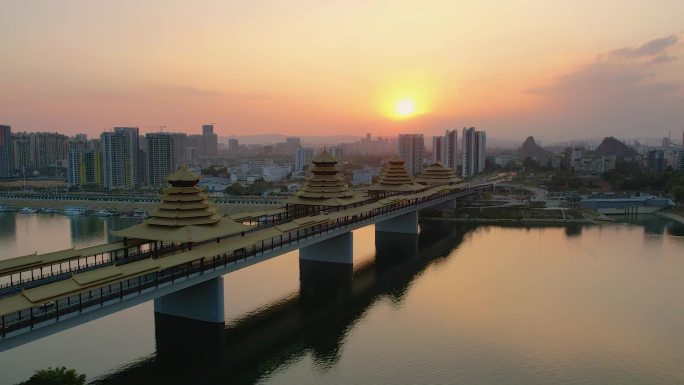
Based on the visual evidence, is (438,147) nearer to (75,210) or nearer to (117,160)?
(117,160)

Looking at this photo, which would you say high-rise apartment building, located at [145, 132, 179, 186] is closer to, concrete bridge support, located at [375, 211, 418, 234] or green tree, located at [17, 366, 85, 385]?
concrete bridge support, located at [375, 211, 418, 234]

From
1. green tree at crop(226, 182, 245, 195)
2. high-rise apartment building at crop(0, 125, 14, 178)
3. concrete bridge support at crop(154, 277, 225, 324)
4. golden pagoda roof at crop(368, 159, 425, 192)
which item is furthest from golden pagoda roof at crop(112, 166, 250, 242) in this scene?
high-rise apartment building at crop(0, 125, 14, 178)

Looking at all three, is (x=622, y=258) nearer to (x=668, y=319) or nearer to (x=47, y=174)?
(x=668, y=319)

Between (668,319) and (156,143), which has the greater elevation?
(156,143)

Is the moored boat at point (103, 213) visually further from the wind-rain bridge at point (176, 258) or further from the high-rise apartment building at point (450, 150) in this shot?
the high-rise apartment building at point (450, 150)

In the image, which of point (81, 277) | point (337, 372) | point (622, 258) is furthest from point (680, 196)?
point (81, 277)

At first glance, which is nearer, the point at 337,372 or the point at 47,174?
the point at 337,372
